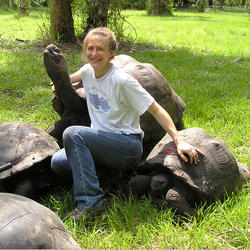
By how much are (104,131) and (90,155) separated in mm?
203

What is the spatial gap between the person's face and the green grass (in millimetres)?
962

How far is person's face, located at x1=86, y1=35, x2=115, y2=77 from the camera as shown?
2.42m

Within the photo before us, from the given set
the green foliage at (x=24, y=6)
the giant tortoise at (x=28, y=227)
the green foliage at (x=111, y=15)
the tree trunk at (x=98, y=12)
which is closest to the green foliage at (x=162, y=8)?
the green foliage at (x=24, y=6)

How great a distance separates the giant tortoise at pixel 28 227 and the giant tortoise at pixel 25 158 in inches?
29.8

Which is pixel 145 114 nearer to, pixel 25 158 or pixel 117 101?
pixel 117 101

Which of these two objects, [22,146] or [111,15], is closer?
[22,146]

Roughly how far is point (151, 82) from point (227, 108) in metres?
1.54

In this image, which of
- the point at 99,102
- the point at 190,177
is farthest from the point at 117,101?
the point at 190,177

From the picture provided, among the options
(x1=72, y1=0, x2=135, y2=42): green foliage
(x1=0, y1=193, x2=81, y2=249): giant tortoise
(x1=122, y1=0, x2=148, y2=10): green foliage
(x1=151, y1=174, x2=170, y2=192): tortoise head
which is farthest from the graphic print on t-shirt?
(x1=122, y1=0, x2=148, y2=10): green foliage

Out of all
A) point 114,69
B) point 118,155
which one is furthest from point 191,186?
point 114,69

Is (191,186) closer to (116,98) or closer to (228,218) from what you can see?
(228,218)

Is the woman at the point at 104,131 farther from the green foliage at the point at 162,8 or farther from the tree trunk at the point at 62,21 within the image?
the green foliage at the point at 162,8

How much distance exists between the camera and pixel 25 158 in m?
2.52

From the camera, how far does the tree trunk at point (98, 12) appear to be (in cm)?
704
